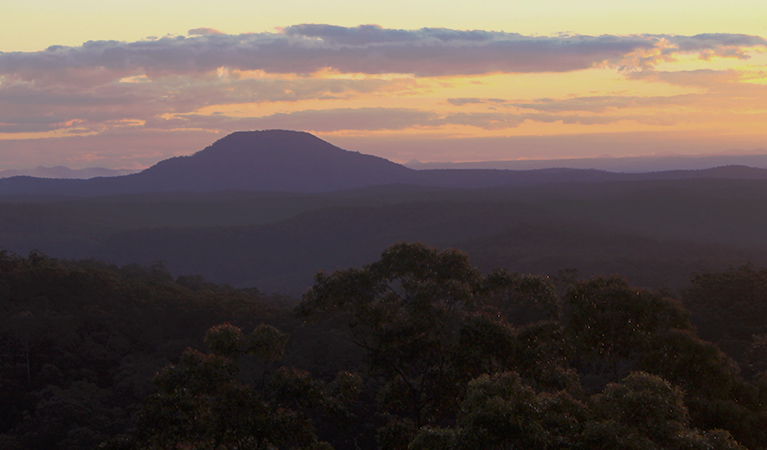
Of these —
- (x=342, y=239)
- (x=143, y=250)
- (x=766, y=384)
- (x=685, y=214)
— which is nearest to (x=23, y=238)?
(x=143, y=250)

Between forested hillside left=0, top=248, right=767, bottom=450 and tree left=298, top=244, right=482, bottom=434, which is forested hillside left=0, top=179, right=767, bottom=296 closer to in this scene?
forested hillside left=0, top=248, right=767, bottom=450

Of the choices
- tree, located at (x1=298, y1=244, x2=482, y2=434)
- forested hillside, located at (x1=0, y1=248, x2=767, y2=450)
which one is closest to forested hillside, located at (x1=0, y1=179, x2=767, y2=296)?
forested hillside, located at (x1=0, y1=248, x2=767, y2=450)

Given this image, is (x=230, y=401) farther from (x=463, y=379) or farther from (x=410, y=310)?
(x=463, y=379)

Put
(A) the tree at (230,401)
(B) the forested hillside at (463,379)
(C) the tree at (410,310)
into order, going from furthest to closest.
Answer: (C) the tree at (410,310) < (A) the tree at (230,401) < (B) the forested hillside at (463,379)

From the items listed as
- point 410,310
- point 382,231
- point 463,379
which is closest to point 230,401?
point 410,310

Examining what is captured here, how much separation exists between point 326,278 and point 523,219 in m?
148

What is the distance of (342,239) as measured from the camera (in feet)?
565

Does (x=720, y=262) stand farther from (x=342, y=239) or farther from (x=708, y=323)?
(x=342, y=239)

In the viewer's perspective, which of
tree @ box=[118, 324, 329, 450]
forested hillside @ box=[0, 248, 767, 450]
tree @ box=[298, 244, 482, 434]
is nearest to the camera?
forested hillside @ box=[0, 248, 767, 450]

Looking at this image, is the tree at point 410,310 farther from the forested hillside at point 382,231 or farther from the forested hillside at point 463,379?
the forested hillside at point 382,231

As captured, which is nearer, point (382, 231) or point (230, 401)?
point (230, 401)

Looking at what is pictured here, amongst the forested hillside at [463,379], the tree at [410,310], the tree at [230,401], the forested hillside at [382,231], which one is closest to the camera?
the forested hillside at [463,379]

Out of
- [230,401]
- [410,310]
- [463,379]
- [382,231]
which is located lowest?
[382,231]

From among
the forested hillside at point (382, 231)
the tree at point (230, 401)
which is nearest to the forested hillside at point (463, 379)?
the tree at point (230, 401)
